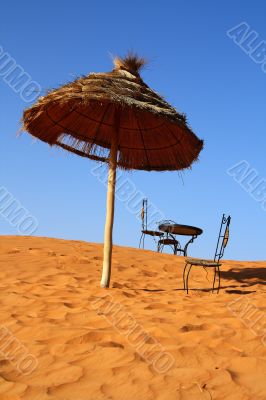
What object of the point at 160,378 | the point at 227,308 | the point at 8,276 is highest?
the point at 227,308

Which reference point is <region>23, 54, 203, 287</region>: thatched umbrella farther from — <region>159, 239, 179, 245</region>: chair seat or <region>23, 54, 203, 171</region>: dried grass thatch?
<region>159, 239, 179, 245</region>: chair seat

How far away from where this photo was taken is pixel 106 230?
6734mm

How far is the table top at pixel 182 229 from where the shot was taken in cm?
1029

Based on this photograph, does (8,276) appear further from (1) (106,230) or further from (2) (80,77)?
(2) (80,77)

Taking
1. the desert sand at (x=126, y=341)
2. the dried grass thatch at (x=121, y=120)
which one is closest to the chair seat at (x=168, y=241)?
the dried grass thatch at (x=121, y=120)

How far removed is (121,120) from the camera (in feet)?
26.4

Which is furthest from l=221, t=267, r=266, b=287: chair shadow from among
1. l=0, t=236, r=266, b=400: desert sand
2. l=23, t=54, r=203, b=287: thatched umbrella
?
→ l=23, t=54, r=203, b=287: thatched umbrella

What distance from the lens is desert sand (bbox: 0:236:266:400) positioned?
Answer: 2691 mm

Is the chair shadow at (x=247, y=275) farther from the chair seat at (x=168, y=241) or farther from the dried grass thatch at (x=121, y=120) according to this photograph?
the chair seat at (x=168, y=241)

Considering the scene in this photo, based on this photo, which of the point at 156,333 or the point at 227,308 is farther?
the point at 227,308

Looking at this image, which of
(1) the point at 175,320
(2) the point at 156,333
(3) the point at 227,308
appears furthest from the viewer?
(3) the point at 227,308

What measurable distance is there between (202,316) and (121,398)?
2001 mm

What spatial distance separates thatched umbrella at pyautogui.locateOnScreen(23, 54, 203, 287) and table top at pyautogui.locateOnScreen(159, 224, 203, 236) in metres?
2.39

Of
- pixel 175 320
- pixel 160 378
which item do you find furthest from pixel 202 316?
pixel 160 378
